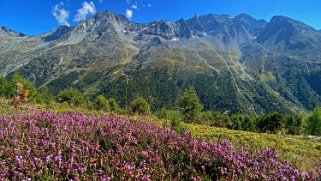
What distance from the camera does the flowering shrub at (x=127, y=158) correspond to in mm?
4379

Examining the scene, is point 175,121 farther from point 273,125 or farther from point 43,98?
point 43,98

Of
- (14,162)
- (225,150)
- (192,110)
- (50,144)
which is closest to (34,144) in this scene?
(50,144)

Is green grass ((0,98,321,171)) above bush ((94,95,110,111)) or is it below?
below

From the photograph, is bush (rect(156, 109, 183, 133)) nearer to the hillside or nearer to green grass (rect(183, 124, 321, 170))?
green grass (rect(183, 124, 321, 170))

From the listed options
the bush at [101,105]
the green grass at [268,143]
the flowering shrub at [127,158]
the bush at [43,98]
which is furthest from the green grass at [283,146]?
the bush at [43,98]

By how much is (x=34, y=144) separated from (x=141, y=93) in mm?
5385

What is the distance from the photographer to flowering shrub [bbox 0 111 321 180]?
4.38 m

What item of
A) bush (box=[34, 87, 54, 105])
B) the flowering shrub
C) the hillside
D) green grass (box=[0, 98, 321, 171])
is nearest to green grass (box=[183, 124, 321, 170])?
green grass (box=[0, 98, 321, 171])

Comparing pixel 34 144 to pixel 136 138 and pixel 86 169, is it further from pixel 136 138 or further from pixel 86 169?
pixel 136 138

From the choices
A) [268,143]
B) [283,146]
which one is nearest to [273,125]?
[283,146]

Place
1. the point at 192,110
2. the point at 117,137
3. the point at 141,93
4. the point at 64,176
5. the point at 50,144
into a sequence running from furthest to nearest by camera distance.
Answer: the point at 192,110, the point at 141,93, the point at 117,137, the point at 50,144, the point at 64,176

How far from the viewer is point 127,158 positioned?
16.5ft

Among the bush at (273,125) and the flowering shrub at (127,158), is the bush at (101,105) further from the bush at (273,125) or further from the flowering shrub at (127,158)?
the flowering shrub at (127,158)

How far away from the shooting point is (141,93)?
34.6 feet
